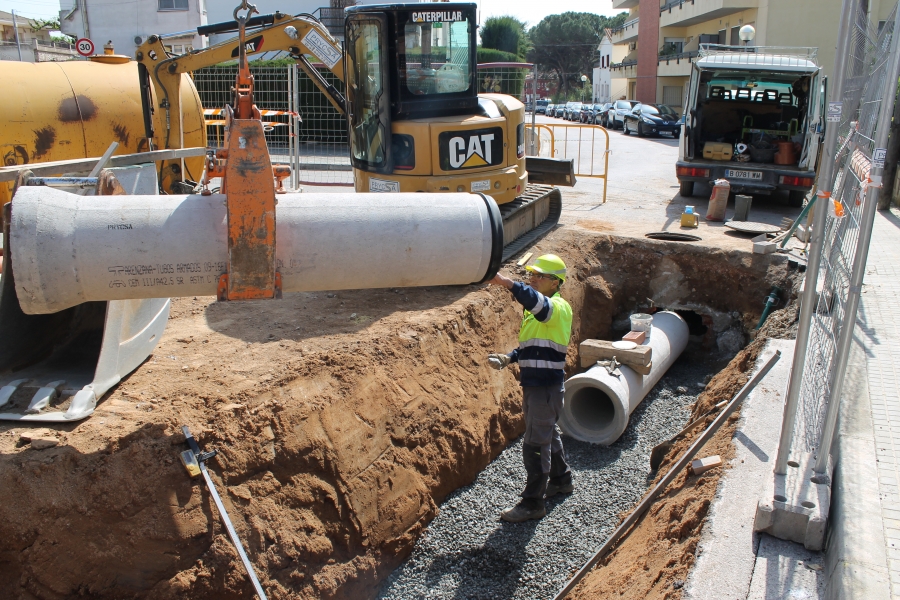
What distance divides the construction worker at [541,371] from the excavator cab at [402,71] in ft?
9.74

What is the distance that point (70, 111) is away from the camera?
8719mm

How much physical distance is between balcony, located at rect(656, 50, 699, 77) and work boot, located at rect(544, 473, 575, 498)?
30820 mm

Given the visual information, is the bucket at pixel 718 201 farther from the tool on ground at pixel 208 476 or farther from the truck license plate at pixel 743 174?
the tool on ground at pixel 208 476

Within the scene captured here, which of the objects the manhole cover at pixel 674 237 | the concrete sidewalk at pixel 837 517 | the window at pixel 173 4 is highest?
the window at pixel 173 4

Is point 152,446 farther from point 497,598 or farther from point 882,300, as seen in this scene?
point 882,300

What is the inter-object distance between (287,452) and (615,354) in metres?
4.06

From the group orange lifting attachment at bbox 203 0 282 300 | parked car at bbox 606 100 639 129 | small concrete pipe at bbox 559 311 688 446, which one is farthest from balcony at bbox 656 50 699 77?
orange lifting attachment at bbox 203 0 282 300

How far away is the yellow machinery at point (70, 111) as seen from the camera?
834cm

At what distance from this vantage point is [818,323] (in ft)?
15.3

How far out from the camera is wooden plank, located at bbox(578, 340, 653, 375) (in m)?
7.69

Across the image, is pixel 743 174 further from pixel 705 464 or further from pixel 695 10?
pixel 695 10

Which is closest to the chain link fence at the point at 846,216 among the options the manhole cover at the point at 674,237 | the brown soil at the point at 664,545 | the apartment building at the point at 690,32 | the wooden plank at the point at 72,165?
the brown soil at the point at 664,545

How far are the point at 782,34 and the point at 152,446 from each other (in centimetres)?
2766

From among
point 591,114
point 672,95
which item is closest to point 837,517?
point 591,114
